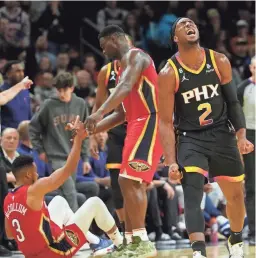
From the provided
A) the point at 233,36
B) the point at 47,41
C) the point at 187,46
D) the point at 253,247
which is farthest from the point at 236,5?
the point at 187,46

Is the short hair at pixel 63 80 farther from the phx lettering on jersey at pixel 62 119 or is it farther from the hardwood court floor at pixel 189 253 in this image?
the hardwood court floor at pixel 189 253

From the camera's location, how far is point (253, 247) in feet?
29.1

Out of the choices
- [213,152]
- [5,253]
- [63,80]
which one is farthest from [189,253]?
[63,80]

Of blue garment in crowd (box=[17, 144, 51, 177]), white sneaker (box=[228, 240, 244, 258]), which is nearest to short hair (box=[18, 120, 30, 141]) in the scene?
blue garment in crowd (box=[17, 144, 51, 177])

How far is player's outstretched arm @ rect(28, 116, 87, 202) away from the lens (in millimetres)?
5996

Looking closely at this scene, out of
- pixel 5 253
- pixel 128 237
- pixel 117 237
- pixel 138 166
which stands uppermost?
pixel 138 166

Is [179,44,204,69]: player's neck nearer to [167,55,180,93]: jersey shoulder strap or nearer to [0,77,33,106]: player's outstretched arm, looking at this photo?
[167,55,180,93]: jersey shoulder strap

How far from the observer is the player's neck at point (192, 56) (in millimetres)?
6320

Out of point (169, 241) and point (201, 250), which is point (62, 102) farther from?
point (201, 250)

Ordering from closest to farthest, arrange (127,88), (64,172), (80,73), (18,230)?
(64,172) < (18,230) < (127,88) < (80,73)

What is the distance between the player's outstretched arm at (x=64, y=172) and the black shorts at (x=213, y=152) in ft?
2.75

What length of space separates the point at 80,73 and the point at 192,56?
641 centimetres

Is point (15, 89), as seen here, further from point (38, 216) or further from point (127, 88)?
point (38, 216)

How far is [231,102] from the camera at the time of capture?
252 inches
